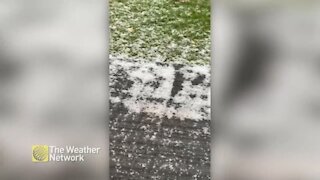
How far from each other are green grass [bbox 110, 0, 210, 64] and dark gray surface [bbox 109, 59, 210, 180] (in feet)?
0.26

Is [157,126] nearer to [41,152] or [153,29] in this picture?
[153,29]

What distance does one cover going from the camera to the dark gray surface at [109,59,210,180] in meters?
4.33

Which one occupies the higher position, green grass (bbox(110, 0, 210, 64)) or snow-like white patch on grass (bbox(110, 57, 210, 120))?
green grass (bbox(110, 0, 210, 64))

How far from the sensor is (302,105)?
Answer: 4.36m

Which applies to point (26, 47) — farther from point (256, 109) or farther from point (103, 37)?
point (256, 109)

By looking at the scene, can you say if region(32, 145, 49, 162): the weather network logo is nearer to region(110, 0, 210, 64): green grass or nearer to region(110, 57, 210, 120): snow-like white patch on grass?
region(110, 57, 210, 120): snow-like white patch on grass

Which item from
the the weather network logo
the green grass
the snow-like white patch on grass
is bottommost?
the the weather network logo

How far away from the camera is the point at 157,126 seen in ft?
14.3

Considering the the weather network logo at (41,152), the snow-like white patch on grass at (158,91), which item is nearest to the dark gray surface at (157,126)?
the snow-like white patch on grass at (158,91)

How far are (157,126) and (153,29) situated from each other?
0.65 m

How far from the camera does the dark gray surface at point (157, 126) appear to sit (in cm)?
433

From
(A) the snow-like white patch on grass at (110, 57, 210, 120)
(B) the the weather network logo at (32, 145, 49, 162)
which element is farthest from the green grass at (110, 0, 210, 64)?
(B) the the weather network logo at (32, 145, 49, 162)

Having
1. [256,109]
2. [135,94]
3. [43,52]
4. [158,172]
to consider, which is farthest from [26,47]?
[256,109]

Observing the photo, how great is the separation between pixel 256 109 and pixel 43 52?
1473mm
